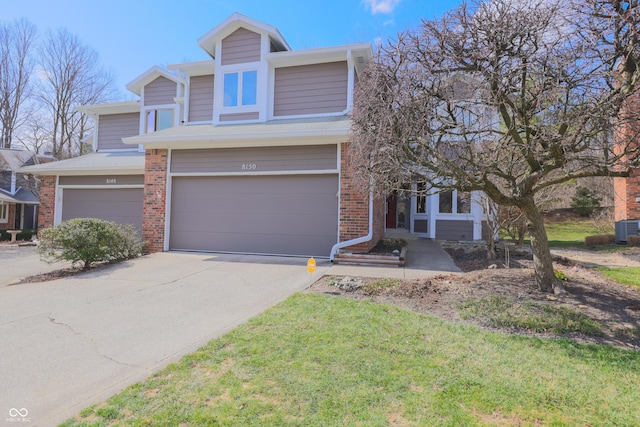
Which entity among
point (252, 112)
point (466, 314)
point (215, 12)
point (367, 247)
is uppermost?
point (215, 12)

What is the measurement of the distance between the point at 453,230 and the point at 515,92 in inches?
351

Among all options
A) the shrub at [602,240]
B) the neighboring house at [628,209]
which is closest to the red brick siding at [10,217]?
the shrub at [602,240]

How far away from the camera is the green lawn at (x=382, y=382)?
2416 millimetres

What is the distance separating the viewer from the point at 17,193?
23250 mm

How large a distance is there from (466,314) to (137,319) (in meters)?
4.46

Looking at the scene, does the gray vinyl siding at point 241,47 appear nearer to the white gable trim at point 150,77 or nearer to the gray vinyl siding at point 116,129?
the white gable trim at point 150,77

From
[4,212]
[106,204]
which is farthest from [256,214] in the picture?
[4,212]

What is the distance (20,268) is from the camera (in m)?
8.43

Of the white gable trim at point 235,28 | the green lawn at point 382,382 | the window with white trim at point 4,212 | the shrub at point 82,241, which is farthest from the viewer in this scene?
the window with white trim at point 4,212

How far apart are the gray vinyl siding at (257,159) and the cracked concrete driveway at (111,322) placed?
2864 millimetres

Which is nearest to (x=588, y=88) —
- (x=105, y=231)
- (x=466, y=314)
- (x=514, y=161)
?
(x=514, y=161)

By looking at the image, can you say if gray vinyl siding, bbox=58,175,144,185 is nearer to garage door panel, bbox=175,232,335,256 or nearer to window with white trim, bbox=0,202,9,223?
garage door panel, bbox=175,232,335,256

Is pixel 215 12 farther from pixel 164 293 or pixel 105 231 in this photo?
pixel 164 293
